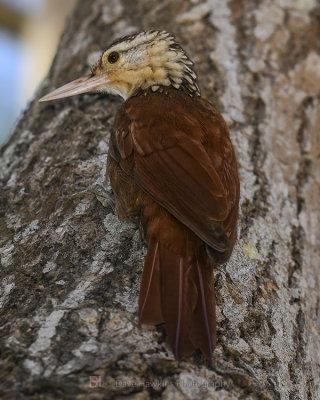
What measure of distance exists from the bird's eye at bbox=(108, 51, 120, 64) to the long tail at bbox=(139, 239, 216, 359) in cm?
150

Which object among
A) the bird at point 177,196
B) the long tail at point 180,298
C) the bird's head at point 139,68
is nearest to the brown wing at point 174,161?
the bird at point 177,196

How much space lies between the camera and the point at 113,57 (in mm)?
3438

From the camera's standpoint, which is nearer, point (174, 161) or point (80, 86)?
point (174, 161)

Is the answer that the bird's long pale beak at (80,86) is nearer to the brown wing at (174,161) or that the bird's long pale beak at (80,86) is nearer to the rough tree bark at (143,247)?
the rough tree bark at (143,247)

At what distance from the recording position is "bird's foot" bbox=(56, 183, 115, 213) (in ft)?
8.95

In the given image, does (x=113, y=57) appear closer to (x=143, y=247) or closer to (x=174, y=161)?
(x=174, y=161)

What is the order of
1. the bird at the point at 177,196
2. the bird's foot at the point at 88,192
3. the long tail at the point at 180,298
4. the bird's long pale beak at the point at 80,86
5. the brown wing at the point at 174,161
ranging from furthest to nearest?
the bird's long pale beak at the point at 80,86 → the bird's foot at the point at 88,192 → the brown wing at the point at 174,161 → the bird at the point at 177,196 → the long tail at the point at 180,298

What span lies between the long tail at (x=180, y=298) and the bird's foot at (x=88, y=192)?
449mm

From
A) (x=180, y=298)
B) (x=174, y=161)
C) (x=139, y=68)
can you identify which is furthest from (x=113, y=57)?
(x=180, y=298)

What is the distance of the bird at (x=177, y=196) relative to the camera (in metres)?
2.12

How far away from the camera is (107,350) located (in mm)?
1884

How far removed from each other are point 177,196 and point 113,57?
139 cm

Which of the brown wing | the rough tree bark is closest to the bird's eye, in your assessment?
the rough tree bark

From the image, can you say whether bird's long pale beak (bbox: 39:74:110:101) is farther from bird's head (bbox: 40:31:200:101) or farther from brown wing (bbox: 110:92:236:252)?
brown wing (bbox: 110:92:236:252)
